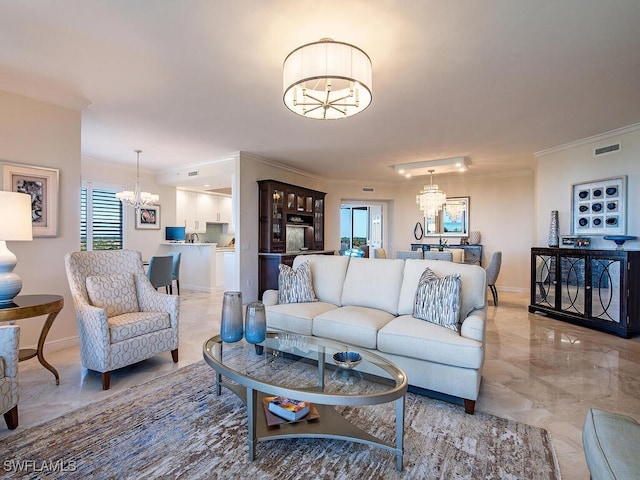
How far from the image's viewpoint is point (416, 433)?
193 centimetres

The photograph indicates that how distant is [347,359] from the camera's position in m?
1.97

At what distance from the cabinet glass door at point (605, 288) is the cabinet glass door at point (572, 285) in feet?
0.40

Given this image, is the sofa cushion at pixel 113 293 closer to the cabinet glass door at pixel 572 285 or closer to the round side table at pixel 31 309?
the round side table at pixel 31 309

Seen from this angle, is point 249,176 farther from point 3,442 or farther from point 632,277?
point 632,277

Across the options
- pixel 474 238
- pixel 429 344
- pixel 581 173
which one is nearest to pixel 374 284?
pixel 429 344

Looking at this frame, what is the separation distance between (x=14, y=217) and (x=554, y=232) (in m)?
6.36

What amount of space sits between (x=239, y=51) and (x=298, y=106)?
61 cm

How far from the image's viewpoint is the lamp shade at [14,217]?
87.7 inches

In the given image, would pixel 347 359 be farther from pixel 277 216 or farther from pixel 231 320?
pixel 277 216

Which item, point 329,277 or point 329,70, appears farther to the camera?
point 329,277

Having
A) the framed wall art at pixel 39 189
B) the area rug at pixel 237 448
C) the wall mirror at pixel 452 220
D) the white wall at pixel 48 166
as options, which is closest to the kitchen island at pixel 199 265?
the white wall at pixel 48 166

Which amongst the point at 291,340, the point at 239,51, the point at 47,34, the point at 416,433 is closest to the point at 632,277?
the point at 416,433

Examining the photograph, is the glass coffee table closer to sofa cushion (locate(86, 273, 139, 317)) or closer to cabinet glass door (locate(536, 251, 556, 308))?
sofa cushion (locate(86, 273, 139, 317))

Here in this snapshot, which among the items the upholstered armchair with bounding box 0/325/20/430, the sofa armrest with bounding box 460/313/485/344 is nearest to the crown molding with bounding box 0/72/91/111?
the upholstered armchair with bounding box 0/325/20/430
